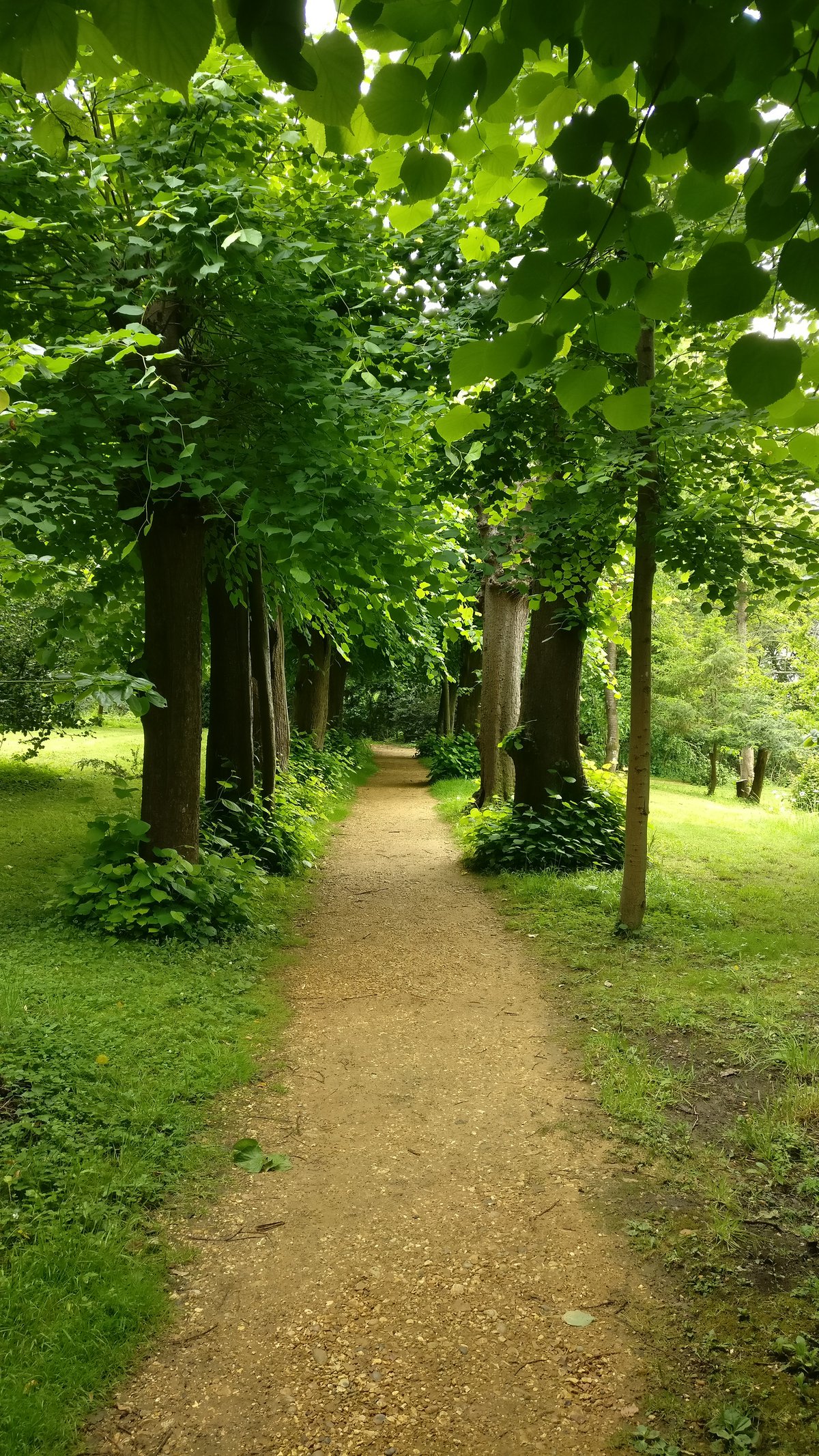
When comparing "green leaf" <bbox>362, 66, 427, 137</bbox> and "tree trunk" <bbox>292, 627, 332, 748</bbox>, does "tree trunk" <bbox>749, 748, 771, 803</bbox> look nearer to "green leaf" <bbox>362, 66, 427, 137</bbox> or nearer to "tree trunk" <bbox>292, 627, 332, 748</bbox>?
"tree trunk" <bbox>292, 627, 332, 748</bbox>

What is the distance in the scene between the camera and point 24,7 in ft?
3.55

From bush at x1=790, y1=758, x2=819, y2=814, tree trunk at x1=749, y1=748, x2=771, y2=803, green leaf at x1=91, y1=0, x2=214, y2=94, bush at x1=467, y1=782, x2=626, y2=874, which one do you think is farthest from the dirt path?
tree trunk at x1=749, y1=748, x2=771, y2=803

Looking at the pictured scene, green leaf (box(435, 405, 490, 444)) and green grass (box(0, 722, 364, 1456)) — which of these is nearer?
green leaf (box(435, 405, 490, 444))

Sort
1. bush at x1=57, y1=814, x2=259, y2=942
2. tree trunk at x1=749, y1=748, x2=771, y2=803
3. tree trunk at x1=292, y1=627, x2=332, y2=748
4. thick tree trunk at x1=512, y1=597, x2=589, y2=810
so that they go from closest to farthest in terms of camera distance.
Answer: bush at x1=57, y1=814, x2=259, y2=942 < thick tree trunk at x1=512, y1=597, x2=589, y2=810 < tree trunk at x1=292, y1=627, x2=332, y2=748 < tree trunk at x1=749, y1=748, x2=771, y2=803

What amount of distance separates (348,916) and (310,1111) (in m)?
3.88

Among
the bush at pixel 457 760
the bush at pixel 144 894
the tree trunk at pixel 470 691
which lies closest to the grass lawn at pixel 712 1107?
the bush at pixel 144 894

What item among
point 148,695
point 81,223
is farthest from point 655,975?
point 81,223

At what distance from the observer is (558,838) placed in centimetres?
956

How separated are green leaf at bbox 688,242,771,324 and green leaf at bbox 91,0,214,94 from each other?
2.33 ft

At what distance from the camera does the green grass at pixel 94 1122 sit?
2.64 m

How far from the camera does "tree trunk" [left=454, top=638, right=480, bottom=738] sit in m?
21.5

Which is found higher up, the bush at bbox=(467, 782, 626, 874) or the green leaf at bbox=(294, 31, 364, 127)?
the green leaf at bbox=(294, 31, 364, 127)

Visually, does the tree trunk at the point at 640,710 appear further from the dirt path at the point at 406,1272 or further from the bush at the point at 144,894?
the bush at the point at 144,894

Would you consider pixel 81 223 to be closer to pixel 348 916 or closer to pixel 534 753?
pixel 348 916
